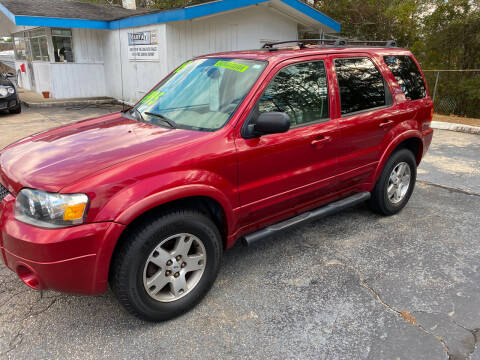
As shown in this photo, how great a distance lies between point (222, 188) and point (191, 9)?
9078 mm

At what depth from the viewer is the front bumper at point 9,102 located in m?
10.8

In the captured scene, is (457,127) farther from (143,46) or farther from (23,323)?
(23,323)

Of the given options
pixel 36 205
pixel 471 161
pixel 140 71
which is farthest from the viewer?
pixel 140 71

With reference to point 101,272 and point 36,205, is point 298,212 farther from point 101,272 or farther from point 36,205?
point 36,205

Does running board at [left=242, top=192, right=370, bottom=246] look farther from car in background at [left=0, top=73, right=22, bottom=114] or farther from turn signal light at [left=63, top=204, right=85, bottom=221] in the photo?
car in background at [left=0, top=73, right=22, bottom=114]

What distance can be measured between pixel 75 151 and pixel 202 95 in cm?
119

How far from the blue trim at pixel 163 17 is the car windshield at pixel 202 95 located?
7736mm

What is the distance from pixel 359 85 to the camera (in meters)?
3.77

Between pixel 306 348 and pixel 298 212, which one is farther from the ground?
pixel 298 212

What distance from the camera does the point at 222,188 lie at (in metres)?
2.79

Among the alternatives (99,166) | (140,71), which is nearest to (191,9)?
(140,71)

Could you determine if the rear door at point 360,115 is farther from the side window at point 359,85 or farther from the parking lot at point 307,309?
the parking lot at point 307,309

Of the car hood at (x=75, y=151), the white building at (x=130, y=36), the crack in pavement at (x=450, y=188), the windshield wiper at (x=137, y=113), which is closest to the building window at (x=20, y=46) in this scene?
the white building at (x=130, y=36)

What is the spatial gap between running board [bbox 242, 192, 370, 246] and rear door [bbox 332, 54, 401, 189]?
0.16 m
